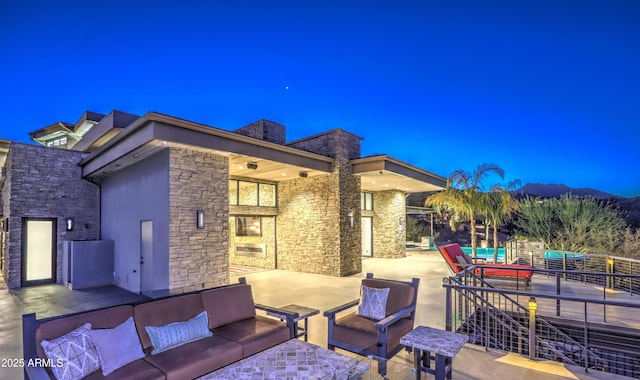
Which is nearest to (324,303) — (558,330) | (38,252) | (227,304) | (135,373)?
(227,304)

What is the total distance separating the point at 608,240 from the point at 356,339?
1108cm

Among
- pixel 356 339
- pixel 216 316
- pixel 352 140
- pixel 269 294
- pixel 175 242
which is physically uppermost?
pixel 352 140

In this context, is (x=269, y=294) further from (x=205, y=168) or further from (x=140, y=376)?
(x=140, y=376)

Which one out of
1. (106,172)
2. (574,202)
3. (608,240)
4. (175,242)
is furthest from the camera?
(574,202)

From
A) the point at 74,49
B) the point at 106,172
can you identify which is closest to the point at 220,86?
the point at 74,49

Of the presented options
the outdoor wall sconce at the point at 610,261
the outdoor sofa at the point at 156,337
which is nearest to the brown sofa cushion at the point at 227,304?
the outdoor sofa at the point at 156,337

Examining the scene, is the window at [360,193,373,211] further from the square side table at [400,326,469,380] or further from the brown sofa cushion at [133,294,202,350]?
the brown sofa cushion at [133,294,202,350]

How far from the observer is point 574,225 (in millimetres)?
11297

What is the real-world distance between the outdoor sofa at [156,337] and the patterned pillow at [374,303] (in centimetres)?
97

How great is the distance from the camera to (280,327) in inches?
149

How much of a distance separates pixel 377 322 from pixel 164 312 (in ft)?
7.58

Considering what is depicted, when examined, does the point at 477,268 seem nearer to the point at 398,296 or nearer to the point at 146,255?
the point at 398,296

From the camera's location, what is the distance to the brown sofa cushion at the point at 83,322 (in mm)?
2555

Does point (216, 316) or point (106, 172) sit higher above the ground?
point (106, 172)
